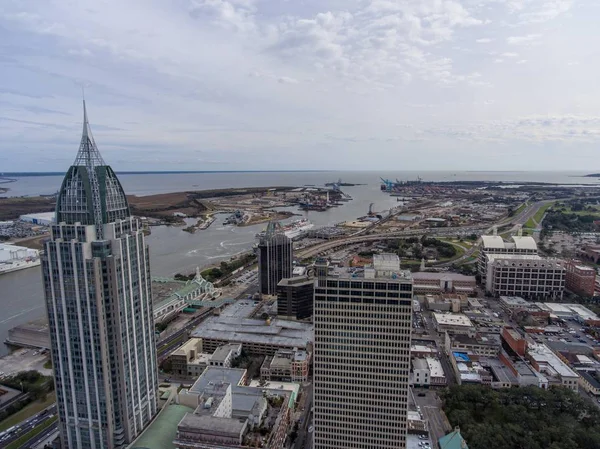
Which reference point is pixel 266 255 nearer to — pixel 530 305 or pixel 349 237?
pixel 530 305

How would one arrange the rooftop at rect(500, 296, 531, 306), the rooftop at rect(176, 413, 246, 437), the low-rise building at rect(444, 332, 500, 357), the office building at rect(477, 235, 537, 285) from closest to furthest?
the rooftop at rect(176, 413, 246, 437) → the low-rise building at rect(444, 332, 500, 357) → the rooftop at rect(500, 296, 531, 306) → the office building at rect(477, 235, 537, 285)

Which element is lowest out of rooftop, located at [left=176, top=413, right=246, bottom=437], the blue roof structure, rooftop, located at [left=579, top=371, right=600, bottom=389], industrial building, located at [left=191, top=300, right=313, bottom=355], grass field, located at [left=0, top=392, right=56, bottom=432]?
grass field, located at [left=0, top=392, right=56, bottom=432]

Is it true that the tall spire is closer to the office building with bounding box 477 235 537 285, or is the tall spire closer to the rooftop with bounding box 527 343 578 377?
the rooftop with bounding box 527 343 578 377

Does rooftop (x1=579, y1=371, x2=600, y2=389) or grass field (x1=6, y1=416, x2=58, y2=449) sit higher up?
rooftop (x1=579, y1=371, x2=600, y2=389)

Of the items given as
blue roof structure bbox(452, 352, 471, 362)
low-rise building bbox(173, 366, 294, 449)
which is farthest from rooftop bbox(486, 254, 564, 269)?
low-rise building bbox(173, 366, 294, 449)

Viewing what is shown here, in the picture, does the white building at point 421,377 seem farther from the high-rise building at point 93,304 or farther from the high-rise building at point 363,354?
the high-rise building at point 93,304

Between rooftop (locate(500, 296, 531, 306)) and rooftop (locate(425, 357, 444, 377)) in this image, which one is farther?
rooftop (locate(500, 296, 531, 306))

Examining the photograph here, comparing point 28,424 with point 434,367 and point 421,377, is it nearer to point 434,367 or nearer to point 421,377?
point 421,377
